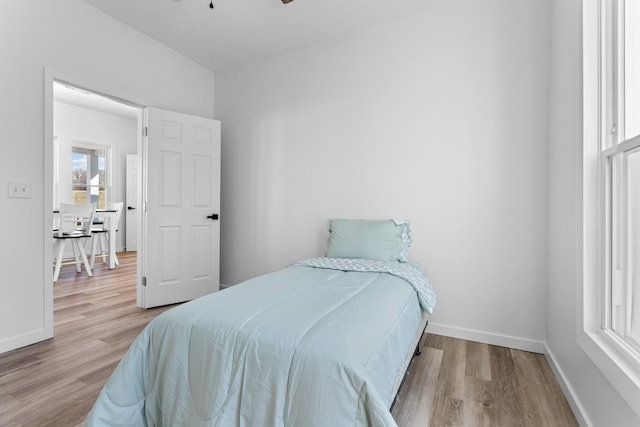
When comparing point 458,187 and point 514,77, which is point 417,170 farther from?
point 514,77

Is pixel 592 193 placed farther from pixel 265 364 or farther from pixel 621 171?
pixel 265 364

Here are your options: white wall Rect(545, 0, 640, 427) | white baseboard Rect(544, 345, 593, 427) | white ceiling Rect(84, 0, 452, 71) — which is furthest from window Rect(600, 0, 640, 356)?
white ceiling Rect(84, 0, 452, 71)

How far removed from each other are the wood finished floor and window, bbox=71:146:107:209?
13.8 feet

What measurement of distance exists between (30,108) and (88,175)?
14.8 ft

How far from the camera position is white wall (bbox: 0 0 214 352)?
7.13 feet

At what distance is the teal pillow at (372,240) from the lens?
2395 millimetres

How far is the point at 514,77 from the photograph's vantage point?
2324 mm

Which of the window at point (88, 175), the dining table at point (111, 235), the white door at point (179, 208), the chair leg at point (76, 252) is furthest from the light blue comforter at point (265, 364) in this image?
the window at point (88, 175)

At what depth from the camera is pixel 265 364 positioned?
1108 mm

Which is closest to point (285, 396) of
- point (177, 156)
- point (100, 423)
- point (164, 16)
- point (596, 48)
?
point (100, 423)

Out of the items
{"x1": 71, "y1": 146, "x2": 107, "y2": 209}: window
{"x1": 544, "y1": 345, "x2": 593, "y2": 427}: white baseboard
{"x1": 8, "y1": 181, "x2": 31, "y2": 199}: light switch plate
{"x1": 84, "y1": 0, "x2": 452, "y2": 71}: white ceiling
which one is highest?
{"x1": 84, "y1": 0, "x2": 452, "y2": 71}: white ceiling

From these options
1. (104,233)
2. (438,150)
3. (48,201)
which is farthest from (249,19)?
(104,233)

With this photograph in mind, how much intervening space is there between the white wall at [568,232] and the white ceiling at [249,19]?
1.14 meters

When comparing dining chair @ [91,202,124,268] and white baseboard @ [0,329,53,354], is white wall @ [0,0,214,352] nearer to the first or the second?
white baseboard @ [0,329,53,354]
